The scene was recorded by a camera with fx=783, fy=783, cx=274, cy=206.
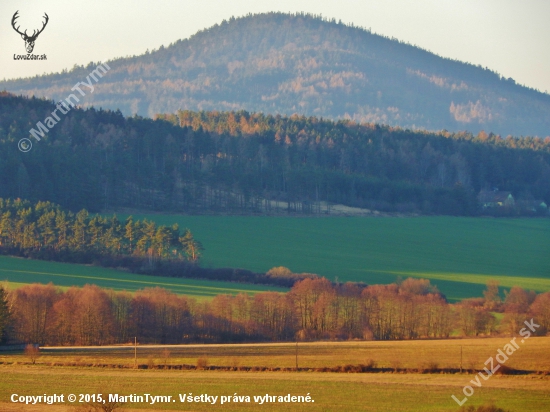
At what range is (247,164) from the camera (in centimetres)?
11169

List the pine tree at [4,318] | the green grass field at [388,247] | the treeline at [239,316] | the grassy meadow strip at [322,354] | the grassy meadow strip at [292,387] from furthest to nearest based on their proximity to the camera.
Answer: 1. the green grass field at [388,247]
2. the treeline at [239,316]
3. the pine tree at [4,318]
4. the grassy meadow strip at [322,354]
5. the grassy meadow strip at [292,387]

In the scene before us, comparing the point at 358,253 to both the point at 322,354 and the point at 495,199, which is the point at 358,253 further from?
the point at 495,199

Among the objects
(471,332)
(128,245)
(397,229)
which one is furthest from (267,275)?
(397,229)

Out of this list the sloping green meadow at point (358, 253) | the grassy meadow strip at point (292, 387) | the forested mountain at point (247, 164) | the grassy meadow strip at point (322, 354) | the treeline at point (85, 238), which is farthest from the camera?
the forested mountain at point (247, 164)

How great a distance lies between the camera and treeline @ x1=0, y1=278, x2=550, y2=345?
43094 millimetres

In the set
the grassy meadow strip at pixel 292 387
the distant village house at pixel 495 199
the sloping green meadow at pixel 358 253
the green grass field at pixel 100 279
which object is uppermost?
the distant village house at pixel 495 199

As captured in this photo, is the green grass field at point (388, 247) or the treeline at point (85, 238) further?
the green grass field at point (388, 247)

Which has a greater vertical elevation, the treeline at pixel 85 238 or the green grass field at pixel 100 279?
the treeline at pixel 85 238

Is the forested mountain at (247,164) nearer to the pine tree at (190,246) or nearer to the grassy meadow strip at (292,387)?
the pine tree at (190,246)

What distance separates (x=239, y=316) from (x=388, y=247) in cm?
3781

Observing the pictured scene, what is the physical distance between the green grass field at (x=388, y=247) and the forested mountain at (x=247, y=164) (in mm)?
7970

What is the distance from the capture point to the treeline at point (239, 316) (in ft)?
141

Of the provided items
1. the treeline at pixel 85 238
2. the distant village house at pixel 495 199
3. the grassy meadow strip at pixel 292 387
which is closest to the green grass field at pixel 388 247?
the treeline at pixel 85 238

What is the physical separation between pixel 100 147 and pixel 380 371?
78.7 meters
